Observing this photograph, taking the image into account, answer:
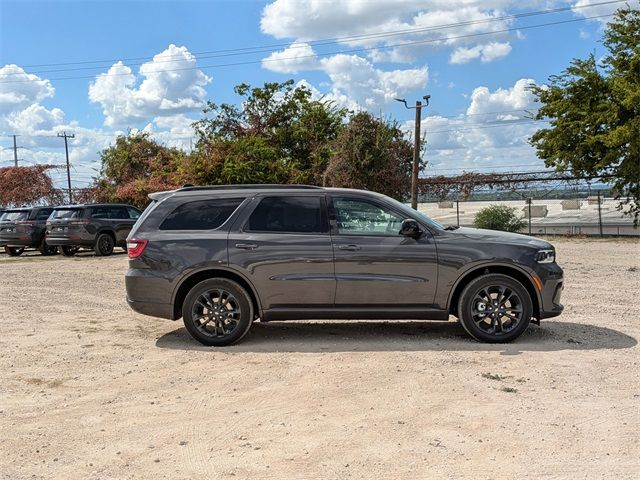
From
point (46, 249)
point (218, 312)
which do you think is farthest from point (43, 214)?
point (218, 312)

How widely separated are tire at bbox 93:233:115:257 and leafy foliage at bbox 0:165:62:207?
2277 centimetres

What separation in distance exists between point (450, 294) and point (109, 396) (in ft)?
12.1

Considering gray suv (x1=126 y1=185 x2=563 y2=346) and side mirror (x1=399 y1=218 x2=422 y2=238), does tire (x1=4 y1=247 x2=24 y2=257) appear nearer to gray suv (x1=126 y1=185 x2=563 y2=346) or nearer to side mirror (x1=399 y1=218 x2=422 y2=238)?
gray suv (x1=126 y1=185 x2=563 y2=346)

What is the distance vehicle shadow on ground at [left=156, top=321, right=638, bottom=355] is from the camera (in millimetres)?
6832

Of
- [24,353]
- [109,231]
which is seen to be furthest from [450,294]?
[109,231]

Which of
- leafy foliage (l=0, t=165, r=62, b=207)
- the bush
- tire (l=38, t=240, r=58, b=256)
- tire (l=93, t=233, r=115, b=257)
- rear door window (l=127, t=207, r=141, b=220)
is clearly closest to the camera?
tire (l=93, t=233, r=115, b=257)

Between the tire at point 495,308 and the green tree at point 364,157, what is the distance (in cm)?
1601

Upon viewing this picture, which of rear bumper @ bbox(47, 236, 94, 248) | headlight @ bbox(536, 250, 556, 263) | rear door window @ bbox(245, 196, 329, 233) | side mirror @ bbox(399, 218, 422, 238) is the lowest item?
headlight @ bbox(536, 250, 556, 263)

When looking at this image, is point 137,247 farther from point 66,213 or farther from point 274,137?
point 274,137

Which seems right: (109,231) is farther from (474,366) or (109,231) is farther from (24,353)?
(474,366)

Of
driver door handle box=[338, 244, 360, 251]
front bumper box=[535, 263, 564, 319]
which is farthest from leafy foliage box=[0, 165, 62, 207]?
front bumper box=[535, 263, 564, 319]

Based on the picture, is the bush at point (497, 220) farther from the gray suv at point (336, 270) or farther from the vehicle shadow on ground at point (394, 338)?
the gray suv at point (336, 270)

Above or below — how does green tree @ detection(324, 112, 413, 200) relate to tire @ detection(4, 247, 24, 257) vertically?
above

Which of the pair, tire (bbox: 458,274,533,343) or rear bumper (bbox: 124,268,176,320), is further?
rear bumper (bbox: 124,268,176,320)
